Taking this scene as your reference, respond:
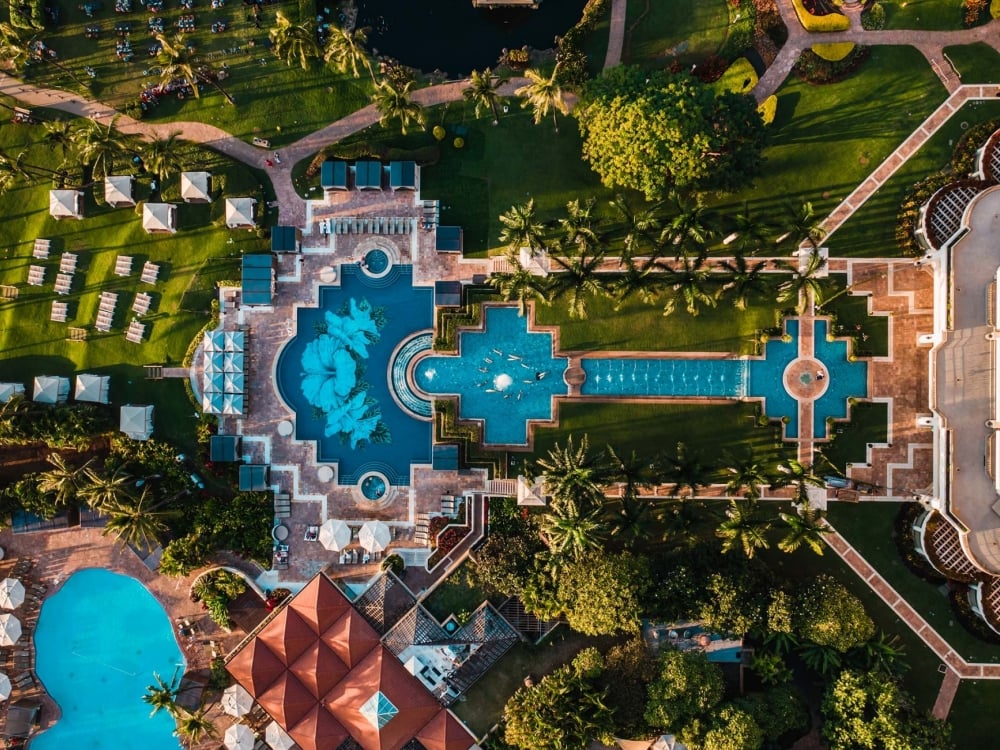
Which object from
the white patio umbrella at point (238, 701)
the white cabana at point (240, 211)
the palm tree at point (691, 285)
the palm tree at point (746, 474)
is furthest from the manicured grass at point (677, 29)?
the white patio umbrella at point (238, 701)

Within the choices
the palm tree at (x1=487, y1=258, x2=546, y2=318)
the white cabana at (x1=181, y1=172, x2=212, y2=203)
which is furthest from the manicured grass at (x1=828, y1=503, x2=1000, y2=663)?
the white cabana at (x1=181, y1=172, x2=212, y2=203)

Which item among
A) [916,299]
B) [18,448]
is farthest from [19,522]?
[916,299]

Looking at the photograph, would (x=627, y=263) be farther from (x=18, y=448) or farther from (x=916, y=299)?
(x=18, y=448)

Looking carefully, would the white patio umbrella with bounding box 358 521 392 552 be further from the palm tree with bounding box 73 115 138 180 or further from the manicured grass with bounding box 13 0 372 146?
the palm tree with bounding box 73 115 138 180

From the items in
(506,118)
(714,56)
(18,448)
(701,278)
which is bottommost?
(18,448)

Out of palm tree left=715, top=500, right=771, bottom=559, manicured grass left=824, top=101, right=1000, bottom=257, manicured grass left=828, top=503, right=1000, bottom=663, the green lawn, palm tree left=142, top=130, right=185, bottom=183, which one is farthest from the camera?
the green lawn

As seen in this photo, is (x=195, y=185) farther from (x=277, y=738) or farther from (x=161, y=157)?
(x=277, y=738)

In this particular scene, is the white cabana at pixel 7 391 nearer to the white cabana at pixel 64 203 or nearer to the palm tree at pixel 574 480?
the white cabana at pixel 64 203
